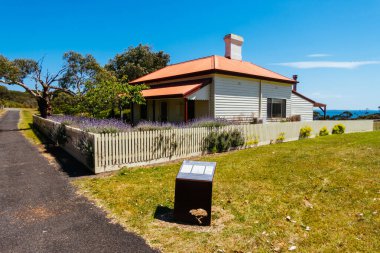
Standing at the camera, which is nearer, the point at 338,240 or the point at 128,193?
the point at 338,240

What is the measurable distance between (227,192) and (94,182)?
3.67 meters

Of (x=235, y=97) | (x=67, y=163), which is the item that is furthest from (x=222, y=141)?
(x=235, y=97)

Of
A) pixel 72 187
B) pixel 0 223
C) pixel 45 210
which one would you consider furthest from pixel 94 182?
pixel 0 223

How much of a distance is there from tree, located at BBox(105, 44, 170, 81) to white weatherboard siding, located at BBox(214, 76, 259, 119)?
2171cm

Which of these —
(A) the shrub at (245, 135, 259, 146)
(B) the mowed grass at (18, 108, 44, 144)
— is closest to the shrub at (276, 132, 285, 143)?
(A) the shrub at (245, 135, 259, 146)

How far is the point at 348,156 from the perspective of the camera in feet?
32.2

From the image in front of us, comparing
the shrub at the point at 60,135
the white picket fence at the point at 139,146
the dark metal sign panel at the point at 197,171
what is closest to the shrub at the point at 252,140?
the white picket fence at the point at 139,146

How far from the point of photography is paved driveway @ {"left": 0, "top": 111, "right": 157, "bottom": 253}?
393 cm

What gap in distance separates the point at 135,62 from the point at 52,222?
3565 centimetres

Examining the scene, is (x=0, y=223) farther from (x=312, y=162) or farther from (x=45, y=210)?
(x=312, y=162)

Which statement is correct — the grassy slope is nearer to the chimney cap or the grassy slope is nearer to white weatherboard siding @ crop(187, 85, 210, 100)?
white weatherboard siding @ crop(187, 85, 210, 100)

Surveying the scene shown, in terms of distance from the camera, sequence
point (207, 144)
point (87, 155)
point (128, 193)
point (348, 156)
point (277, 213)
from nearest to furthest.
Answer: point (277, 213) → point (128, 193) → point (87, 155) → point (348, 156) → point (207, 144)

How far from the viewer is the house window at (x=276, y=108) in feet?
66.4

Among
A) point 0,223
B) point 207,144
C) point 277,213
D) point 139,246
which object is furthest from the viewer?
point 207,144
